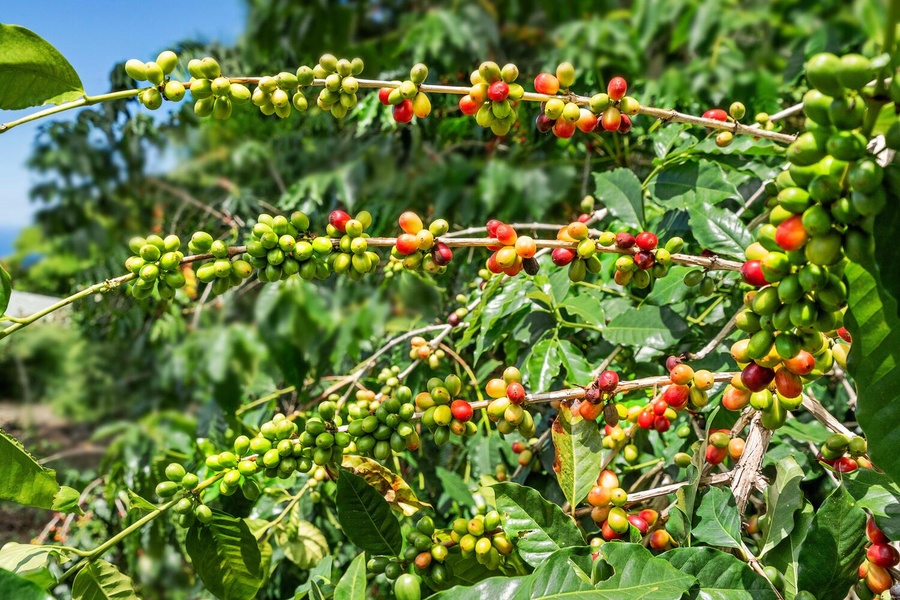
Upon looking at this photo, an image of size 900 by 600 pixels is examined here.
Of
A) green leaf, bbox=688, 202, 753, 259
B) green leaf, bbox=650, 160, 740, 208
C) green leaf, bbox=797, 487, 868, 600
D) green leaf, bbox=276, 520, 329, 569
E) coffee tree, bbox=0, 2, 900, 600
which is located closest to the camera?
coffee tree, bbox=0, 2, 900, 600

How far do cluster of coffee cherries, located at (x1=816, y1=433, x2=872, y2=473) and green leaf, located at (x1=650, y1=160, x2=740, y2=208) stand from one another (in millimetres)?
329

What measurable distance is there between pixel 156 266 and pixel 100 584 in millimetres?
300

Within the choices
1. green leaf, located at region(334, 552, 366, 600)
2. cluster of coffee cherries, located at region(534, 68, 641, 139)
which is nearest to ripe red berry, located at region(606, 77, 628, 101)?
cluster of coffee cherries, located at region(534, 68, 641, 139)

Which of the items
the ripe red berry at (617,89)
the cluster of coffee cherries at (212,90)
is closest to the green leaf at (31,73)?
the cluster of coffee cherries at (212,90)

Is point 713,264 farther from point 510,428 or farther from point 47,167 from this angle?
point 47,167

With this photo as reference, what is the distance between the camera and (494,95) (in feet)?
1.58

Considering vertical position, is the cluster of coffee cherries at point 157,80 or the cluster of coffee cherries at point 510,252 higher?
the cluster of coffee cherries at point 157,80

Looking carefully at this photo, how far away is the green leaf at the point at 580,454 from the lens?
1.73ft

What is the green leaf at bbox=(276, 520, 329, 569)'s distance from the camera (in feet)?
2.88

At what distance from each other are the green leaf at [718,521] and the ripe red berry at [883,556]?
11cm

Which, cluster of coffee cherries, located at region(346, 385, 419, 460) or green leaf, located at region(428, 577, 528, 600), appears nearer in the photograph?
green leaf, located at region(428, 577, 528, 600)

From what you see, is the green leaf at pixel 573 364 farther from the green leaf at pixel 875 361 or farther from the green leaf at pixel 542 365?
the green leaf at pixel 875 361

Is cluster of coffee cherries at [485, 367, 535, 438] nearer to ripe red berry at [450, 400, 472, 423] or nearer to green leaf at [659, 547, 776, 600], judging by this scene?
ripe red berry at [450, 400, 472, 423]

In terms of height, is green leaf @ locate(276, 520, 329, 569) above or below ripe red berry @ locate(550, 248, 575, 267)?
below
